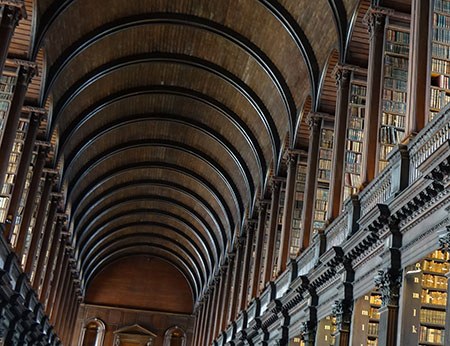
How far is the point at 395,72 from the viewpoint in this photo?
1287 centimetres

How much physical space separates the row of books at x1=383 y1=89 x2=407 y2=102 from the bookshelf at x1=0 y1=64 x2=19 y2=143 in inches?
310

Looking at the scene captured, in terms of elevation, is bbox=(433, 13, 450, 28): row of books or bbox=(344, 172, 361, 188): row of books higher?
bbox=(433, 13, 450, 28): row of books

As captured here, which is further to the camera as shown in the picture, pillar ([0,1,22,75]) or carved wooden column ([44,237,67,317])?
carved wooden column ([44,237,67,317])

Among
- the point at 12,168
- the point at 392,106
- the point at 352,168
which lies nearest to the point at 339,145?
the point at 352,168

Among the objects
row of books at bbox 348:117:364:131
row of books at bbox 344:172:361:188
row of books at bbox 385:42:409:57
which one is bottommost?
row of books at bbox 344:172:361:188

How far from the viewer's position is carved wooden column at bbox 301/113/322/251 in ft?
54.1

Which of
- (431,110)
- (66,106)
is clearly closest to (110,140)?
(66,106)

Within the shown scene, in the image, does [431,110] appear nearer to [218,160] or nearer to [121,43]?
[121,43]

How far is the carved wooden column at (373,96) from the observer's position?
481 inches

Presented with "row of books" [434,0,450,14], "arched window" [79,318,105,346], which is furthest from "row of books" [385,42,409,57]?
"arched window" [79,318,105,346]

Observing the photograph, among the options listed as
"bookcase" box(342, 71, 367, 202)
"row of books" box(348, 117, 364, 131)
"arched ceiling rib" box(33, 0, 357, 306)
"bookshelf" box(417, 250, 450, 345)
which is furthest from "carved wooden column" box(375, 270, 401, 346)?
"arched ceiling rib" box(33, 0, 357, 306)

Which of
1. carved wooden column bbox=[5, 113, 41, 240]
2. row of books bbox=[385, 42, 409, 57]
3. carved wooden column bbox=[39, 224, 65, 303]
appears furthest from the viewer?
carved wooden column bbox=[39, 224, 65, 303]

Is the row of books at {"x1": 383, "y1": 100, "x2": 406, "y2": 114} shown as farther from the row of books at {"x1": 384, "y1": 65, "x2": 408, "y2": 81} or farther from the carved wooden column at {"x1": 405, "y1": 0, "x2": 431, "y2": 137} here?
the carved wooden column at {"x1": 405, "y1": 0, "x2": 431, "y2": 137}

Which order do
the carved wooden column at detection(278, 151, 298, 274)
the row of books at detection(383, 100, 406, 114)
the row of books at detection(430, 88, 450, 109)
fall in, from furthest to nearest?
the carved wooden column at detection(278, 151, 298, 274), the row of books at detection(383, 100, 406, 114), the row of books at detection(430, 88, 450, 109)
